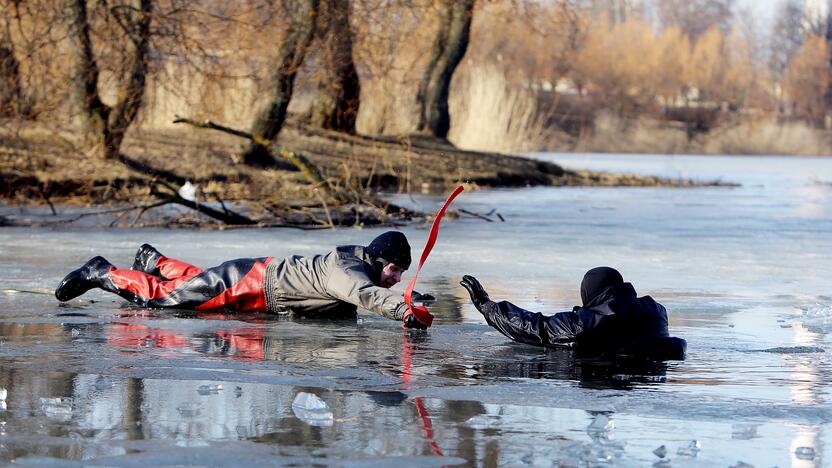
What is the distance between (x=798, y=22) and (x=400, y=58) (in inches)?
2643

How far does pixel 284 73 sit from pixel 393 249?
1313 centimetres

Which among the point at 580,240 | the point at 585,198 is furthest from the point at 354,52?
the point at 580,240

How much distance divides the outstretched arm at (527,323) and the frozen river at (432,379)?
0.25ft

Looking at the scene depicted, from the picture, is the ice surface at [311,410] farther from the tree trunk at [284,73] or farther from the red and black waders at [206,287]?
the tree trunk at [284,73]

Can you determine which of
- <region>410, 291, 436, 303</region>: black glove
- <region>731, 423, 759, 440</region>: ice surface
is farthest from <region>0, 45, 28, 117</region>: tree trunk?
<region>731, 423, 759, 440</region>: ice surface

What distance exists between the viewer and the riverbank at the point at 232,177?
1509 cm

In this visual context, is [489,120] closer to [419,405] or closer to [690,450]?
[419,405]

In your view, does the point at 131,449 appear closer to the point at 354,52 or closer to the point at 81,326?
the point at 81,326

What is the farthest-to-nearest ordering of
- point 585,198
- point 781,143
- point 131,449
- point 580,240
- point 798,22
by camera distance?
point 798,22, point 781,143, point 585,198, point 580,240, point 131,449

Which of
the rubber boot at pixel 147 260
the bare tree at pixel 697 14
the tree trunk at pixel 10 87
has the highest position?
the bare tree at pixel 697 14

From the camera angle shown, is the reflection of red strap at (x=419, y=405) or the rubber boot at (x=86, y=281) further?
the rubber boot at (x=86, y=281)

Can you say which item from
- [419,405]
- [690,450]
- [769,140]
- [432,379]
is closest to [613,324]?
[432,379]

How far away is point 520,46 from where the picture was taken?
50.0m

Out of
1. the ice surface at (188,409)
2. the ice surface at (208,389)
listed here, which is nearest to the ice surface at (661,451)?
the ice surface at (188,409)
